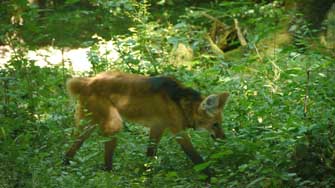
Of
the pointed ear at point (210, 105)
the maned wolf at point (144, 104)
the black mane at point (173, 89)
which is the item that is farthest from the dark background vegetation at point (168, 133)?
the black mane at point (173, 89)

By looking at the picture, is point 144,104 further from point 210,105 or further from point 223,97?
point 223,97

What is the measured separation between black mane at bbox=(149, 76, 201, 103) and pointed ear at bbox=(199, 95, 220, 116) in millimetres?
141

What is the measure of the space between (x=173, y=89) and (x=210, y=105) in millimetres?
439

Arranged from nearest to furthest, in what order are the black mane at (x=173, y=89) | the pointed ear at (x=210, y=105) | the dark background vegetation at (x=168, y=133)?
the dark background vegetation at (x=168, y=133) → the pointed ear at (x=210, y=105) → the black mane at (x=173, y=89)

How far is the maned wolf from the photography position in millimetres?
7094


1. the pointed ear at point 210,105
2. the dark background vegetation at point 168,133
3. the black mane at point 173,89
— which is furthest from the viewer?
the black mane at point 173,89

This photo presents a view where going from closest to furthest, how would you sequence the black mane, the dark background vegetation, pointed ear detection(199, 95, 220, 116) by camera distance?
1. the dark background vegetation
2. pointed ear detection(199, 95, 220, 116)
3. the black mane

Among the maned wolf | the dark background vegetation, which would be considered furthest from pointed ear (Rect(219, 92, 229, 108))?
the dark background vegetation

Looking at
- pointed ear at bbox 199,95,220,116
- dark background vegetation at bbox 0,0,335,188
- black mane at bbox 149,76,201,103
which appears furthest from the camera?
black mane at bbox 149,76,201,103

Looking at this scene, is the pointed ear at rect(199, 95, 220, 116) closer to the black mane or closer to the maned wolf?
the maned wolf

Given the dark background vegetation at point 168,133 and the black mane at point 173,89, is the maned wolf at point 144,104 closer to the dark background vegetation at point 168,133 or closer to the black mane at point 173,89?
the black mane at point 173,89

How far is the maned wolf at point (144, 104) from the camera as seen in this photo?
7.09 metres

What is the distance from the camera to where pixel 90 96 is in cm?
712

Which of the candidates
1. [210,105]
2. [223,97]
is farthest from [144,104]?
[223,97]
